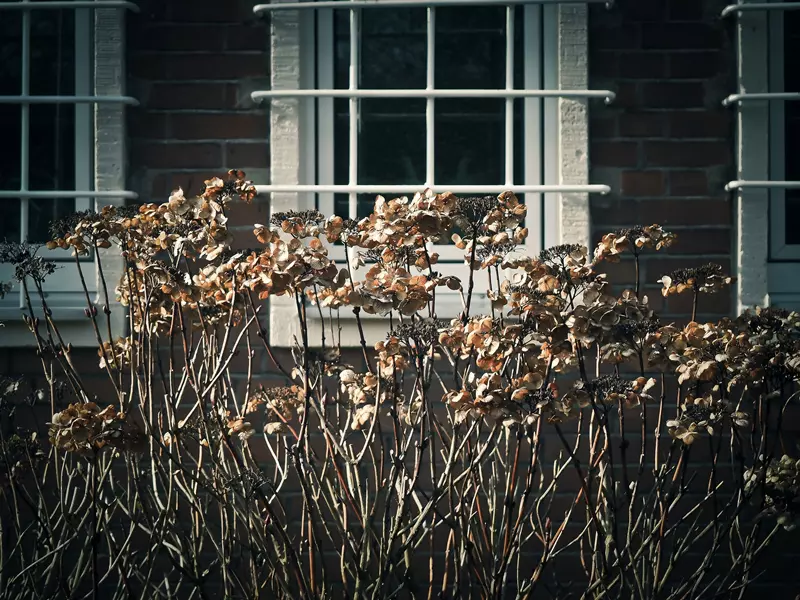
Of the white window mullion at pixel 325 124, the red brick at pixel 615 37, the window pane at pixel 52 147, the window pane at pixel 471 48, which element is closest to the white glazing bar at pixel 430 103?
the window pane at pixel 471 48

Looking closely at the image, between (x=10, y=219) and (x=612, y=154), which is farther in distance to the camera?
(x=10, y=219)

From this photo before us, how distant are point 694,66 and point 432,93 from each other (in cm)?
94

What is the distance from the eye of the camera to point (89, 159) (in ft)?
11.0

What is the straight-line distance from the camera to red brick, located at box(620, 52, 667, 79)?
127 inches

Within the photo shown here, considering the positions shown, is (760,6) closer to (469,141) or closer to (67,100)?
(469,141)

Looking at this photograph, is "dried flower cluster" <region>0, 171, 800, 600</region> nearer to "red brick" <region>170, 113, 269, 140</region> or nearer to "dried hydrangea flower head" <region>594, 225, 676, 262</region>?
"dried hydrangea flower head" <region>594, 225, 676, 262</region>

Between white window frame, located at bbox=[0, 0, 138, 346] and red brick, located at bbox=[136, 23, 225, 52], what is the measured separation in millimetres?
90

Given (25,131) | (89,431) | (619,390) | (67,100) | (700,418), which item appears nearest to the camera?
(89,431)

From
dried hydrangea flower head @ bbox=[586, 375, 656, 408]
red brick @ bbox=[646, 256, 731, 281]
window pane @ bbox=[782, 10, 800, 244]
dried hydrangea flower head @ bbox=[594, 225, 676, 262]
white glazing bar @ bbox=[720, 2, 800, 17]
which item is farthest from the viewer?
window pane @ bbox=[782, 10, 800, 244]

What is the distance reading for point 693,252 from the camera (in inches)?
126

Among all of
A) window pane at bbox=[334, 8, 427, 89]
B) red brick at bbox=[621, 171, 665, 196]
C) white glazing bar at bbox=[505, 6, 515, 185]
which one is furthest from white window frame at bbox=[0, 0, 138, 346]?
red brick at bbox=[621, 171, 665, 196]

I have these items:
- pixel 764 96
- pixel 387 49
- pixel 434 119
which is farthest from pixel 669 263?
pixel 387 49

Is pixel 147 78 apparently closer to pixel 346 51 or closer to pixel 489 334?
pixel 346 51

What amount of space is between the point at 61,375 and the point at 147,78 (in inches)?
43.5
